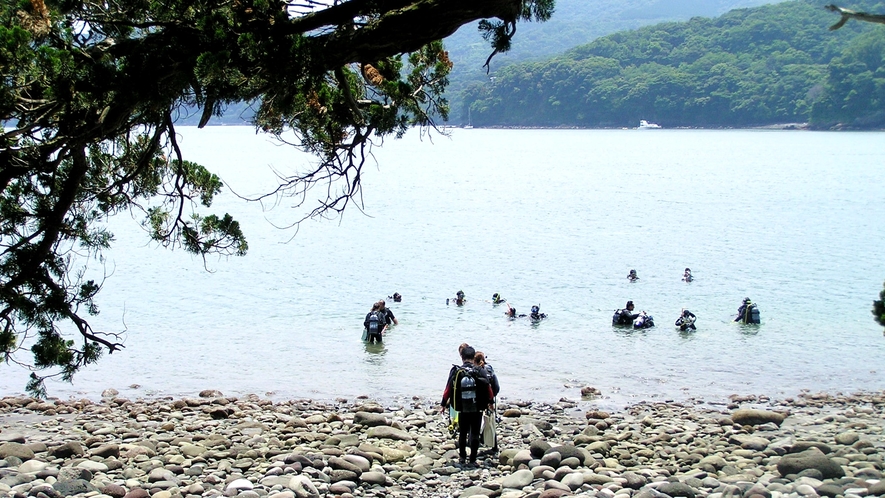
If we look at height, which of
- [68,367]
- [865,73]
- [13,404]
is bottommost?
[13,404]

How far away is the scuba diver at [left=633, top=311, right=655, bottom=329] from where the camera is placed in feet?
75.3

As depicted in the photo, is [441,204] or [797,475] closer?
[797,475]

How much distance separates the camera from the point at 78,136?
23.8ft

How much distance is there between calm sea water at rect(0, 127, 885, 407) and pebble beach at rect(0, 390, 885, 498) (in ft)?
7.61

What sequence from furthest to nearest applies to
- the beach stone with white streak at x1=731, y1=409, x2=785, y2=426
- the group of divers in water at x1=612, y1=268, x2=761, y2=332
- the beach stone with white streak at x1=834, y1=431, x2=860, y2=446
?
the group of divers in water at x1=612, y1=268, x2=761, y2=332, the beach stone with white streak at x1=731, y1=409, x2=785, y2=426, the beach stone with white streak at x1=834, y1=431, x2=860, y2=446

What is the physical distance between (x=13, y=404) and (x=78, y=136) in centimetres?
980

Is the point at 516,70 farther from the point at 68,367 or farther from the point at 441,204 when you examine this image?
the point at 68,367

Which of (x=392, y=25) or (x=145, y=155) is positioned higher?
(x=392, y=25)

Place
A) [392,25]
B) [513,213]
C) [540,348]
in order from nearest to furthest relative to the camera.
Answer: [392,25] → [540,348] → [513,213]

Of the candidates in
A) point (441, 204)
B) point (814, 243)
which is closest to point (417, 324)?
point (814, 243)

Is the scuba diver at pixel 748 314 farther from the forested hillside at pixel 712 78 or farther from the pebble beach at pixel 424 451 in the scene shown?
the forested hillside at pixel 712 78

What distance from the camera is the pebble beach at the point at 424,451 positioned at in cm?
892

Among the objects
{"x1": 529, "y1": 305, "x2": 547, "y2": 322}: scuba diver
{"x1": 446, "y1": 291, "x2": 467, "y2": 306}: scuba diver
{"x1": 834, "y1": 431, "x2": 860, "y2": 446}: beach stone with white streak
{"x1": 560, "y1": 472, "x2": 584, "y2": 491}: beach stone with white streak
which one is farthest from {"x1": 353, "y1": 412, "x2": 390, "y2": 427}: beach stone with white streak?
{"x1": 446, "y1": 291, "x2": 467, "y2": 306}: scuba diver

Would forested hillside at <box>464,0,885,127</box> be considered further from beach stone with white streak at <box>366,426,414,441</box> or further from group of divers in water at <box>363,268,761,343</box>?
beach stone with white streak at <box>366,426,414,441</box>
